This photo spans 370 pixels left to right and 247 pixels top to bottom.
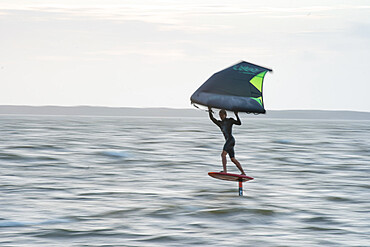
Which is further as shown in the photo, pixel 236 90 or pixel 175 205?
pixel 175 205

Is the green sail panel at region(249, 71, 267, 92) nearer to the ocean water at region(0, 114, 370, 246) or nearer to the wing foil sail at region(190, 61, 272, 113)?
the wing foil sail at region(190, 61, 272, 113)

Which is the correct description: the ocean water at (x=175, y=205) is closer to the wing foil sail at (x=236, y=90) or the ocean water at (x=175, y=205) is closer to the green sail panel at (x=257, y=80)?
the wing foil sail at (x=236, y=90)

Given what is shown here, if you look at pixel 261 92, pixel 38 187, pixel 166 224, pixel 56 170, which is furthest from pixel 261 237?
pixel 56 170

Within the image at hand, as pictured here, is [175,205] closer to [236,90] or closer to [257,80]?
[236,90]

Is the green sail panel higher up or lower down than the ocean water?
higher up

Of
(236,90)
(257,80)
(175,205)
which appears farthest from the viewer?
(175,205)

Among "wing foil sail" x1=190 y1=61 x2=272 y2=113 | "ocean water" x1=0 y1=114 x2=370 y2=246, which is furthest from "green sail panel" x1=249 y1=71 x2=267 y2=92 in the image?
"ocean water" x1=0 y1=114 x2=370 y2=246

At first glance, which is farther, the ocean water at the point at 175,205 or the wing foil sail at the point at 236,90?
the wing foil sail at the point at 236,90

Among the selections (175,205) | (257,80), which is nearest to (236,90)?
(257,80)

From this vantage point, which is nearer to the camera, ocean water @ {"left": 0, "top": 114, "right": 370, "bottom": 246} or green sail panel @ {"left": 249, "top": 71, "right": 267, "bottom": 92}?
ocean water @ {"left": 0, "top": 114, "right": 370, "bottom": 246}

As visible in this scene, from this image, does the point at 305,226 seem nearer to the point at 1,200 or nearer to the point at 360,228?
the point at 360,228

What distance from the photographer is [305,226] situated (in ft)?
56.1

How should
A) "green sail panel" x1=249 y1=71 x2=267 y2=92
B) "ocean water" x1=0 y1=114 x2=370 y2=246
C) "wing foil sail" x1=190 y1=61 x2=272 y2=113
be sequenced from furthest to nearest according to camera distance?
"green sail panel" x1=249 y1=71 x2=267 y2=92, "wing foil sail" x1=190 y1=61 x2=272 y2=113, "ocean water" x1=0 y1=114 x2=370 y2=246

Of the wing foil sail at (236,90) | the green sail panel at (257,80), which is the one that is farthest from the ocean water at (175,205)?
the green sail panel at (257,80)
